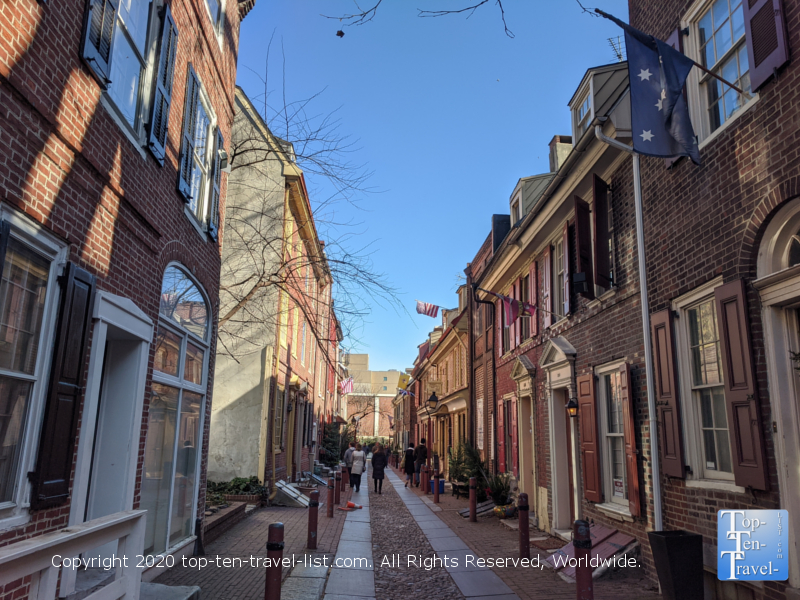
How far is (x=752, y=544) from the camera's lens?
5.13m

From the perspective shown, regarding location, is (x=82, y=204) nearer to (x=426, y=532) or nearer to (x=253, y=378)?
(x=426, y=532)

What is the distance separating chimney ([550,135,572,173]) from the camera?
1538 centimetres

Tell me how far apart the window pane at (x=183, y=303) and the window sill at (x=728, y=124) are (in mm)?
6339

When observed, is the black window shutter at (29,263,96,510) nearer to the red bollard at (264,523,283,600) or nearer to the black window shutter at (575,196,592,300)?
the red bollard at (264,523,283,600)

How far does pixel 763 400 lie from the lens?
5102 millimetres

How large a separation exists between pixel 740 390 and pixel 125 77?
651 cm

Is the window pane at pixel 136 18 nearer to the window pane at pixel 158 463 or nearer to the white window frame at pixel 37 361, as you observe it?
the white window frame at pixel 37 361

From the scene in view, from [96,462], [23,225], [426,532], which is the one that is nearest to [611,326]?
[426,532]

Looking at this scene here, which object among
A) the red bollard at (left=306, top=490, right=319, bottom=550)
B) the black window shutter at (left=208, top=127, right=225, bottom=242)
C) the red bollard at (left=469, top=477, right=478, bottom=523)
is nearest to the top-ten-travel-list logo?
the red bollard at (left=306, top=490, right=319, bottom=550)

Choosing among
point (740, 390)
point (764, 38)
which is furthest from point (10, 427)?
point (764, 38)

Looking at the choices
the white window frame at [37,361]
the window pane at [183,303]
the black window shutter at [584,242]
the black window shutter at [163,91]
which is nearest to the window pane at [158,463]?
the window pane at [183,303]

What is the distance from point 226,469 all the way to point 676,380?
1123 centimetres

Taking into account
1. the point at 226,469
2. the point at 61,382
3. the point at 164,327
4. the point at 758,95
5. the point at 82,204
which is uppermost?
the point at 758,95

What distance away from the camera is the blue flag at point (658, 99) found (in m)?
6.05
